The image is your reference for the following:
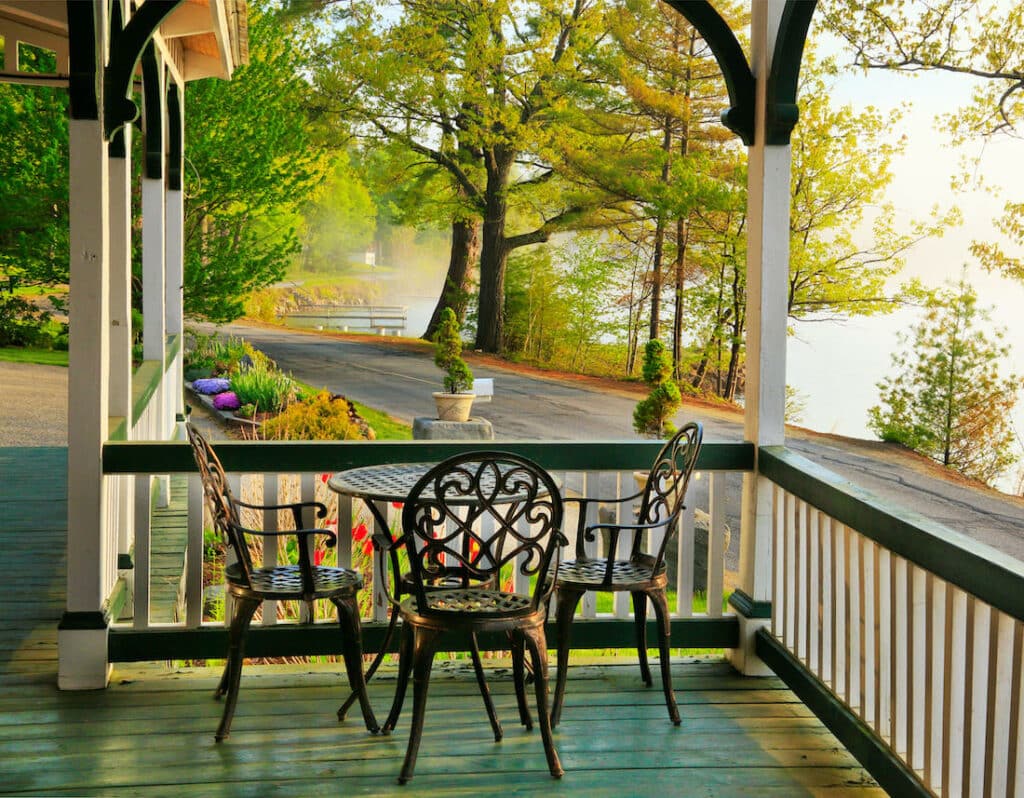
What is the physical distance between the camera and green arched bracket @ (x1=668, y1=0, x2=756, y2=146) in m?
4.02

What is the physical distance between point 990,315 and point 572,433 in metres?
6.38

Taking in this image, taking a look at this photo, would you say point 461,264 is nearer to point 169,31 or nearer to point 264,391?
point 264,391

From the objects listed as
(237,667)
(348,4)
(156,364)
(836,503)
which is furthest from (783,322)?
(348,4)

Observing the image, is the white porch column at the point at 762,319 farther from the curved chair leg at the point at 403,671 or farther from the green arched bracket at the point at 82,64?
the green arched bracket at the point at 82,64

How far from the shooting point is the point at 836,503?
3445 mm

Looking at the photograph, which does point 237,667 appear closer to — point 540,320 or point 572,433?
point 572,433

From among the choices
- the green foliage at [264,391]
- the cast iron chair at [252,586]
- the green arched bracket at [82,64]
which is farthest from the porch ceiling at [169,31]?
the green foliage at [264,391]

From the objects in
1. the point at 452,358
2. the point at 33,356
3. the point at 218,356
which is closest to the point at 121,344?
the point at 452,358

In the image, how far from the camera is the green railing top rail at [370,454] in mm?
3949

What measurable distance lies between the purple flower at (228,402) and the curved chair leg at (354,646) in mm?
9936

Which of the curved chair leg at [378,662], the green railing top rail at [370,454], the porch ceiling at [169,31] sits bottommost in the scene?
the curved chair leg at [378,662]

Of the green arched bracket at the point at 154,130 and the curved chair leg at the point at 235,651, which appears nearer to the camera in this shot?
the curved chair leg at the point at 235,651

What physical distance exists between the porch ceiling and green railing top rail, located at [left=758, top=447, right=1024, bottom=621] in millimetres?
2947

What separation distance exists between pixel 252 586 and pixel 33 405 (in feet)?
36.9
